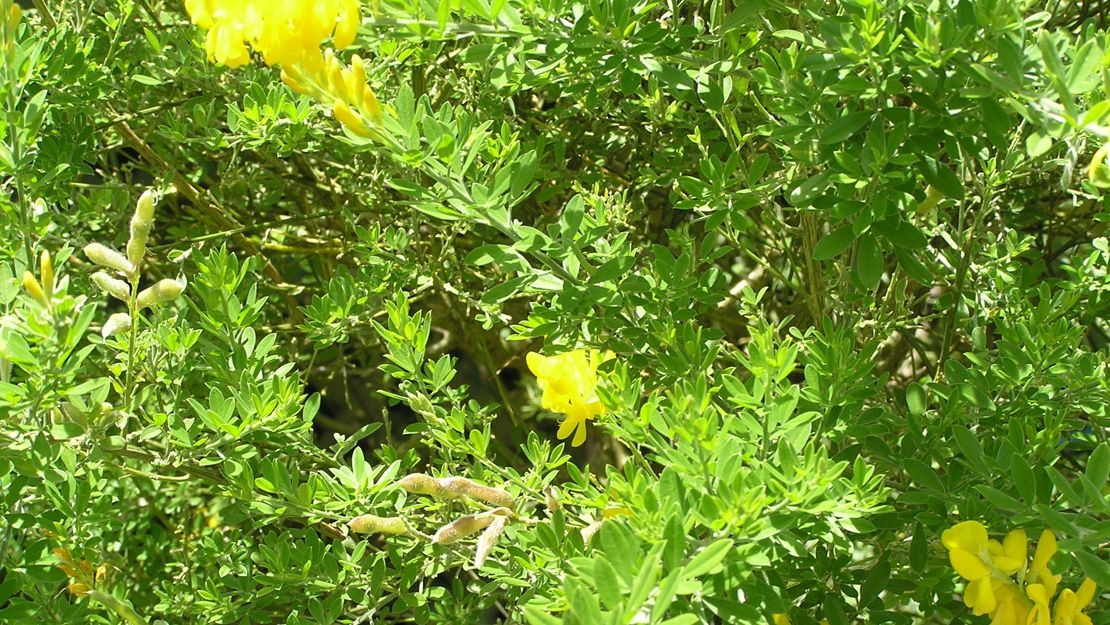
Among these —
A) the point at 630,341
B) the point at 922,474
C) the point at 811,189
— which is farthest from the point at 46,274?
the point at 922,474

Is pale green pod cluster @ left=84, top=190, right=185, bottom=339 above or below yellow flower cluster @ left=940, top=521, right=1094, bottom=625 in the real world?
above

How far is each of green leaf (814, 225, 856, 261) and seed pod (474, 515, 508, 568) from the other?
1.59 ft

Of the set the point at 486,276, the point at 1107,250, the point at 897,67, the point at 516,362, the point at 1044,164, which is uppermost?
the point at 897,67

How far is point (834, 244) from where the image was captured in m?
1.30

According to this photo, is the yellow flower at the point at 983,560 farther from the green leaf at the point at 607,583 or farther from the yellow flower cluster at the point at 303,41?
the yellow flower cluster at the point at 303,41

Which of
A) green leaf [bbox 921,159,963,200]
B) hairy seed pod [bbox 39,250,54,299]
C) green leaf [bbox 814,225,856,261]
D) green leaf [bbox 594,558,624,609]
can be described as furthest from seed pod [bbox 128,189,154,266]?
green leaf [bbox 921,159,963,200]

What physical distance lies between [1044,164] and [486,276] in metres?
0.94

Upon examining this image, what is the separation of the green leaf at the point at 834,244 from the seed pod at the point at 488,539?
48 centimetres

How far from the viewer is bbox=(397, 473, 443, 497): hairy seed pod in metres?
1.26

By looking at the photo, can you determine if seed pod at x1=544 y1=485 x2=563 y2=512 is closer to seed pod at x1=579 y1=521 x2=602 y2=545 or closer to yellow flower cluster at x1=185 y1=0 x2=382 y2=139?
seed pod at x1=579 y1=521 x2=602 y2=545

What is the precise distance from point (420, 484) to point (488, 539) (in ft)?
0.42

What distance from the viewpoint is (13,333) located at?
46.4 inches

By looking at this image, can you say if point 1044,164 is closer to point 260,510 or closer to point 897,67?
point 897,67

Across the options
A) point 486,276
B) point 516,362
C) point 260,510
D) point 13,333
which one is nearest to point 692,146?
point 486,276
